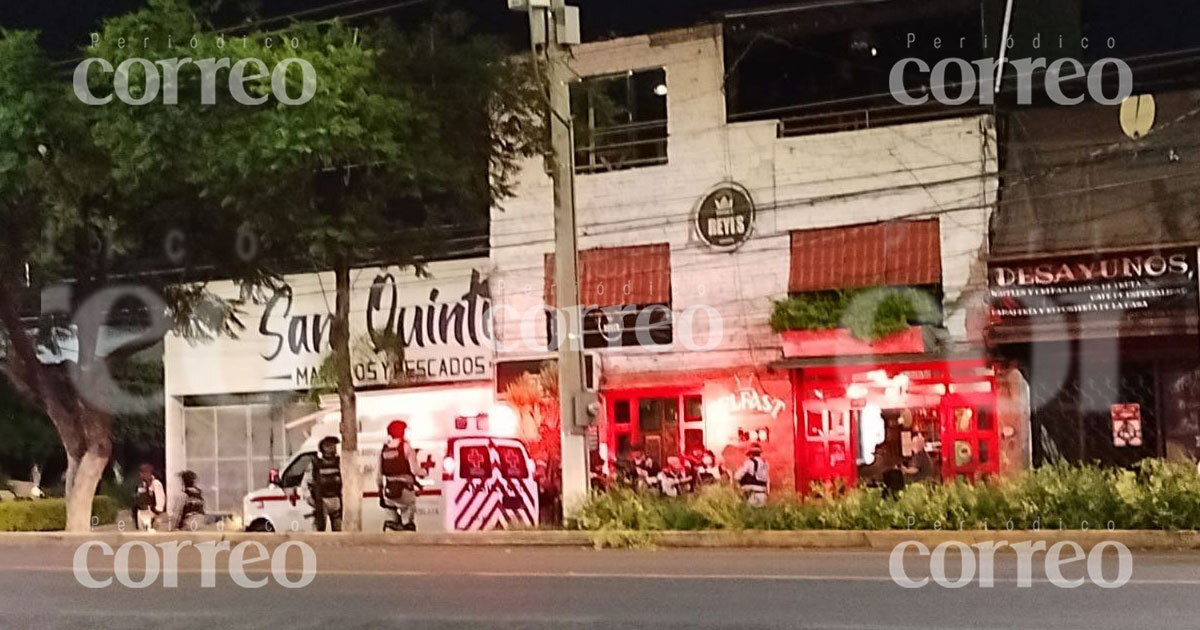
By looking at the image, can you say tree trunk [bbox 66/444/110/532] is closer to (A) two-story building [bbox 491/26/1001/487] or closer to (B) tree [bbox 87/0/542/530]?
(B) tree [bbox 87/0/542/530]

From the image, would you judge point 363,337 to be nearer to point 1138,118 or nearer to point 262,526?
point 262,526

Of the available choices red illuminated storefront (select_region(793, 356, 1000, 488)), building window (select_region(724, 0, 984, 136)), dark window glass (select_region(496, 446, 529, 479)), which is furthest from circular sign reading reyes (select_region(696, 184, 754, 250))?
dark window glass (select_region(496, 446, 529, 479))

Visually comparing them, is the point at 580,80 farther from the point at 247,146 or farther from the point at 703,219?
the point at 247,146

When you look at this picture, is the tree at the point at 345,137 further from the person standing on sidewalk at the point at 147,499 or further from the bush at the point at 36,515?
the bush at the point at 36,515

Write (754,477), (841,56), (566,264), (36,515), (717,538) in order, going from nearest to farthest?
(717,538)
(566,264)
(754,477)
(841,56)
(36,515)

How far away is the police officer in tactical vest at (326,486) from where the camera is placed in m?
19.2

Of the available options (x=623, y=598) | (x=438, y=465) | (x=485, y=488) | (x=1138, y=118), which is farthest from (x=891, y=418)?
(x=623, y=598)

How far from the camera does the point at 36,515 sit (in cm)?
2091

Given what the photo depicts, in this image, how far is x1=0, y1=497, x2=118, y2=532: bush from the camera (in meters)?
20.7

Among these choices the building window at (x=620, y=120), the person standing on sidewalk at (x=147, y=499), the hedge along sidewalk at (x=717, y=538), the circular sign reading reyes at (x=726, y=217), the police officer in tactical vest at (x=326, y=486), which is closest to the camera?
the hedge along sidewalk at (x=717, y=538)

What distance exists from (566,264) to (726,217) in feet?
12.4

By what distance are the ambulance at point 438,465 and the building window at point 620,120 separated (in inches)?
172

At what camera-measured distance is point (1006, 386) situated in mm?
17141

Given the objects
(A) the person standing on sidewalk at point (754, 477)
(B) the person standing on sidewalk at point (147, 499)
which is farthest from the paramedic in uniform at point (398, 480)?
(A) the person standing on sidewalk at point (754, 477)
